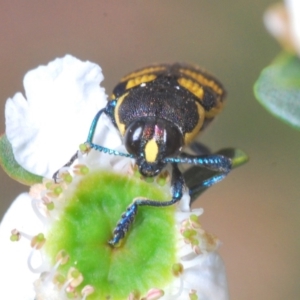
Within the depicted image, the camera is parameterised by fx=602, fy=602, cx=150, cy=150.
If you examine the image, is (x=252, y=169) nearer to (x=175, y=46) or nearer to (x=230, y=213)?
(x=230, y=213)

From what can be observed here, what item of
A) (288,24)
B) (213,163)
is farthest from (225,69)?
(213,163)

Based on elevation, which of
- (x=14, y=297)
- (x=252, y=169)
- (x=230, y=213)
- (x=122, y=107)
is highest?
(x=122, y=107)

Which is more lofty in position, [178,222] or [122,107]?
[122,107]

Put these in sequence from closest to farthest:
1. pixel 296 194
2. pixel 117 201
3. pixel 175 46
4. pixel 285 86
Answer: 1. pixel 285 86
2. pixel 117 201
3. pixel 296 194
4. pixel 175 46

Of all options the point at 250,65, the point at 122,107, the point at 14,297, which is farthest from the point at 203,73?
the point at 250,65

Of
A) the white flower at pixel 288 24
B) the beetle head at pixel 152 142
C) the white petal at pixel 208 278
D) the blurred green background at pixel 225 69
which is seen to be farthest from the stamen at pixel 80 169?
the blurred green background at pixel 225 69

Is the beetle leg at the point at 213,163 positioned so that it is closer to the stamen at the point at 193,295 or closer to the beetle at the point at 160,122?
the beetle at the point at 160,122

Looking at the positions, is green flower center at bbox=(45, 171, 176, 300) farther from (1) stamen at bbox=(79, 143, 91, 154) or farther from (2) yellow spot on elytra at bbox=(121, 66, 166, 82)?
(2) yellow spot on elytra at bbox=(121, 66, 166, 82)
